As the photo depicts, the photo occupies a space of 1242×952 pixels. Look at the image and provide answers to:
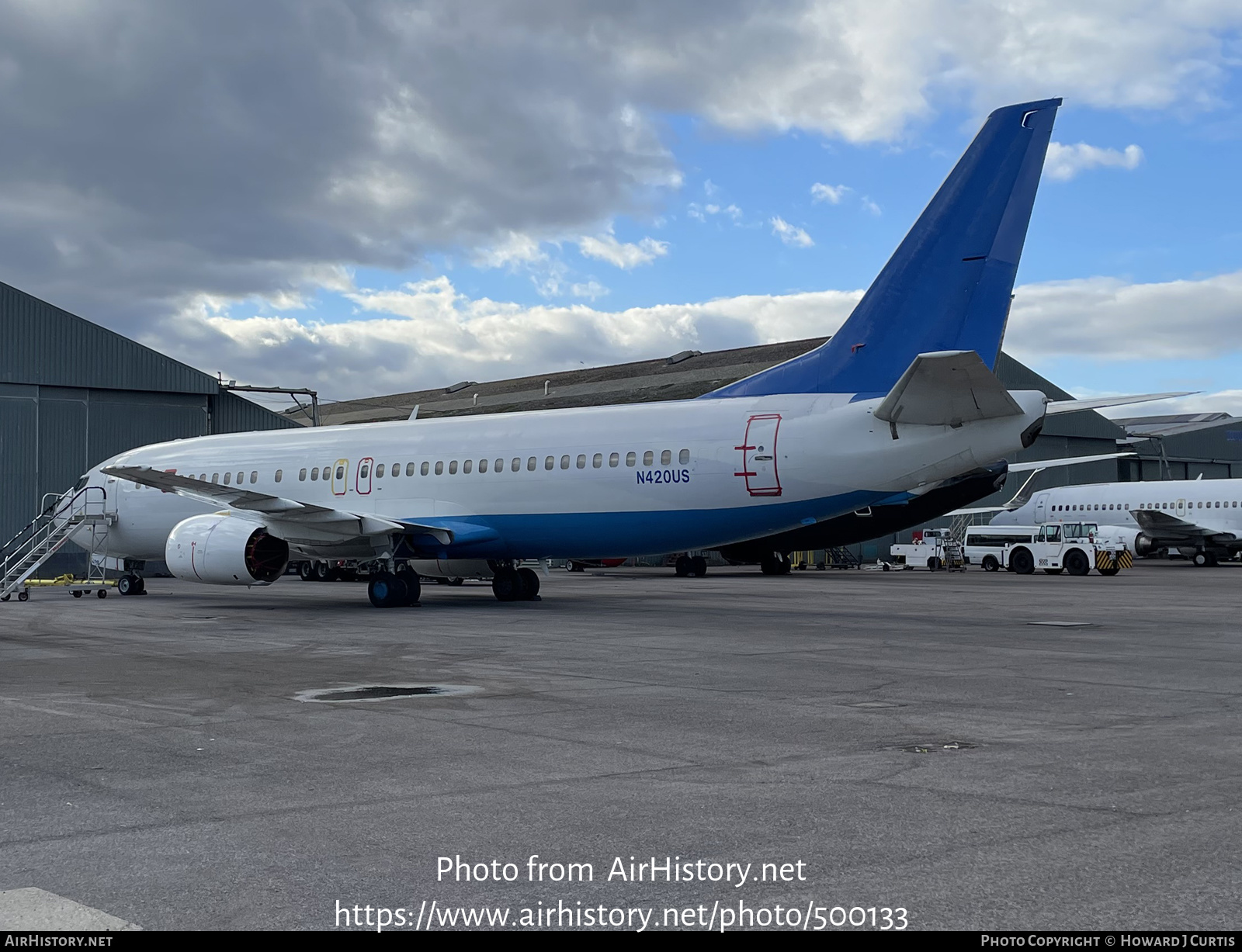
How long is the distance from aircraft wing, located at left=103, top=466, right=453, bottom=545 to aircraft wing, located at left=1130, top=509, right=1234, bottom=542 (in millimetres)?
40178

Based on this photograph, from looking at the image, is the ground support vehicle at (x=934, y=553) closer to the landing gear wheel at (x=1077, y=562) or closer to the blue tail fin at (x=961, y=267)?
the landing gear wheel at (x=1077, y=562)

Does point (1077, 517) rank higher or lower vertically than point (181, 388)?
lower

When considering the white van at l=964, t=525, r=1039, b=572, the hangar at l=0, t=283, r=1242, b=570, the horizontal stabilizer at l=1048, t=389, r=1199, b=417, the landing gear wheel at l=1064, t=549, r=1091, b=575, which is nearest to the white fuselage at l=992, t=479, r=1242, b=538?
the hangar at l=0, t=283, r=1242, b=570

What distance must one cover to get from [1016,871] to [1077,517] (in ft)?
187

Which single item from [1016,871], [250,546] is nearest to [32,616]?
[250,546]

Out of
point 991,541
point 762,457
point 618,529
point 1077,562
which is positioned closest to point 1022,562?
point 991,541

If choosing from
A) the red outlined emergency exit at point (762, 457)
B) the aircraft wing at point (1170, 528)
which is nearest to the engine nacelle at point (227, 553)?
the red outlined emergency exit at point (762, 457)

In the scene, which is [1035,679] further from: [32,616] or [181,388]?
[181,388]

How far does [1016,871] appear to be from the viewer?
177 inches

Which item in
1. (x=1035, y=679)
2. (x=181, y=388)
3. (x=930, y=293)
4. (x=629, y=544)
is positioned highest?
(x=181, y=388)

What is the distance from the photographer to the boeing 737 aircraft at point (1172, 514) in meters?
52.0

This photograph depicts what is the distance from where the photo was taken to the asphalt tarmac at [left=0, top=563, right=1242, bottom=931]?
4277 mm

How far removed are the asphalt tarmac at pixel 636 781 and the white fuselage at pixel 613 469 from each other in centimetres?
447

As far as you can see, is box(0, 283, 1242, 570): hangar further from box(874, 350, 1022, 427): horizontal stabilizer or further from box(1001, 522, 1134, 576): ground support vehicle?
box(874, 350, 1022, 427): horizontal stabilizer
